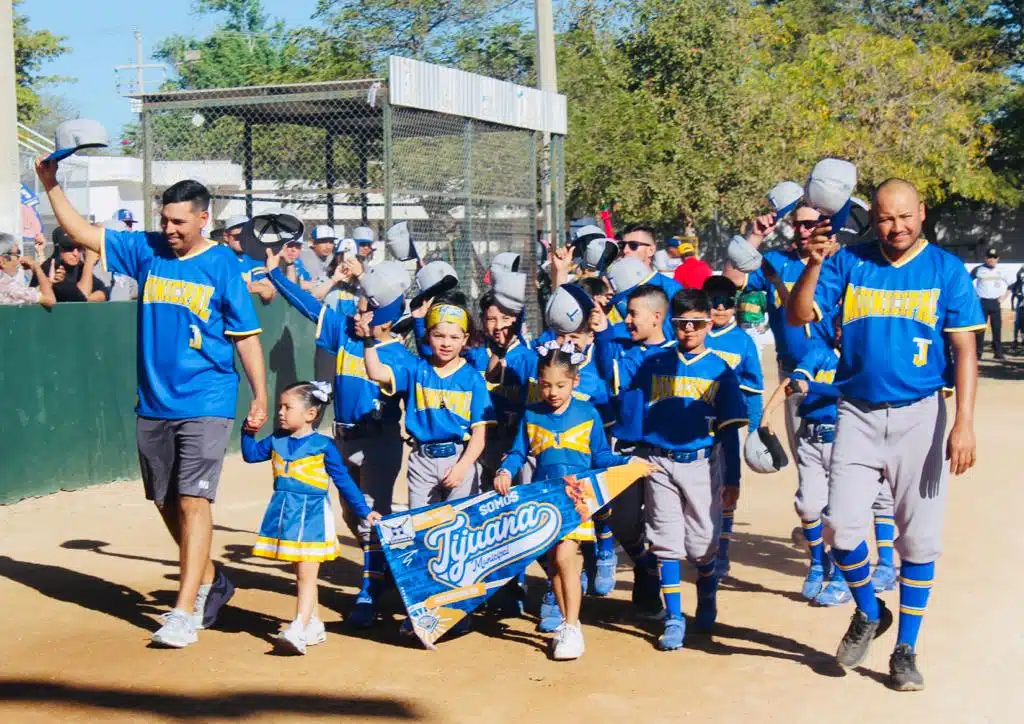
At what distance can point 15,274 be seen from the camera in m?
10.1

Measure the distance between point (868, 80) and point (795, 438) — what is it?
2528cm

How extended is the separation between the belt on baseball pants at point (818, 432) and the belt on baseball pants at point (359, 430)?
2.28 metres

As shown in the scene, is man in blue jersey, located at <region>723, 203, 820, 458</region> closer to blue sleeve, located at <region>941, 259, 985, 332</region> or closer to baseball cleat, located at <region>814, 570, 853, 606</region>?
baseball cleat, located at <region>814, 570, 853, 606</region>

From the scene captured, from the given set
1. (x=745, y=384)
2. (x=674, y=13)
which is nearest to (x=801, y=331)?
(x=745, y=384)

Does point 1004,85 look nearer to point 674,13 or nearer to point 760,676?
point 674,13

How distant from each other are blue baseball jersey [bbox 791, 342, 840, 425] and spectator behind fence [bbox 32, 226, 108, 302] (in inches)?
245

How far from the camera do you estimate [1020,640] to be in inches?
235

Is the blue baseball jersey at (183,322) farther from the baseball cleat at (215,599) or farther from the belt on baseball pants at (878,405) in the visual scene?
the belt on baseball pants at (878,405)

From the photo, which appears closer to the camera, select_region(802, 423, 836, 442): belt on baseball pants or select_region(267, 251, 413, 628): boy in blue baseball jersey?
select_region(267, 251, 413, 628): boy in blue baseball jersey

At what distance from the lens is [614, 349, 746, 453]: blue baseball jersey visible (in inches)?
239

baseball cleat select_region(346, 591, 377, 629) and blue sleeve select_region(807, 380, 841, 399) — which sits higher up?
→ blue sleeve select_region(807, 380, 841, 399)

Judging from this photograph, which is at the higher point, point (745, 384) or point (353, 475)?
point (745, 384)

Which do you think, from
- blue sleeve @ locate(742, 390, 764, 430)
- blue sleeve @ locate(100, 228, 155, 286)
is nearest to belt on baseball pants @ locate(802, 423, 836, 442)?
blue sleeve @ locate(742, 390, 764, 430)

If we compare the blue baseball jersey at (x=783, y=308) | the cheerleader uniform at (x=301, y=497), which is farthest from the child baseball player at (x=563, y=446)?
the blue baseball jersey at (x=783, y=308)
